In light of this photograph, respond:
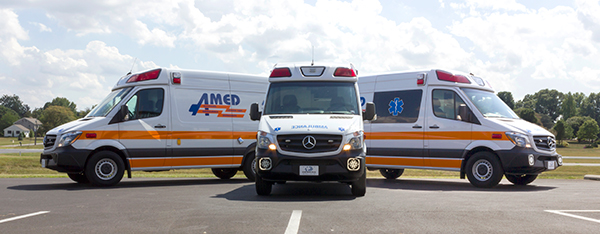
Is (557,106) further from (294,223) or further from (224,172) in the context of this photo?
(294,223)

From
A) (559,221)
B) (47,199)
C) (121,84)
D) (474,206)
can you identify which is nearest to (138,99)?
(121,84)

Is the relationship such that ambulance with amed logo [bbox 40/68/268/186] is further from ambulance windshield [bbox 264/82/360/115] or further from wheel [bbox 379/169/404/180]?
wheel [bbox 379/169/404/180]

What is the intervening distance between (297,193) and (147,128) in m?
4.22

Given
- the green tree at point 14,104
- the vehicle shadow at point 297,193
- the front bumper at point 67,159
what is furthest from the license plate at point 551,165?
the green tree at point 14,104

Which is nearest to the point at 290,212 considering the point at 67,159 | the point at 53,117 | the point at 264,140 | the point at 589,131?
the point at 264,140

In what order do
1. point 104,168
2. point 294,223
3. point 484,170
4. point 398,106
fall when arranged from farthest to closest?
point 398,106 → point 484,170 → point 104,168 → point 294,223

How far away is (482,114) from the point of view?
12102mm

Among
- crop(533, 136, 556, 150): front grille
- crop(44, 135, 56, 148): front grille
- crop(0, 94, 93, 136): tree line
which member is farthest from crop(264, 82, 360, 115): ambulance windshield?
crop(0, 94, 93, 136): tree line

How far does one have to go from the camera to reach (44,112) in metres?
104

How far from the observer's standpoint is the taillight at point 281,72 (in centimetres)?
1021

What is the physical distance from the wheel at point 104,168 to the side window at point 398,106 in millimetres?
6652

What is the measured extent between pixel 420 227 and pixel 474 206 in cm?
223

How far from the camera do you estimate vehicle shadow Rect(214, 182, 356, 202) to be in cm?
921

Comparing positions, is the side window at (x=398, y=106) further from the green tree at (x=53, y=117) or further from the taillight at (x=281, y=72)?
the green tree at (x=53, y=117)
